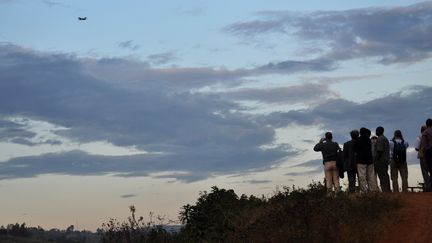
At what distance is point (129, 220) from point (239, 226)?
3.73 metres

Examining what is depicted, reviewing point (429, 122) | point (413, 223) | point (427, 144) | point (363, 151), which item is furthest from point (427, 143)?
point (413, 223)

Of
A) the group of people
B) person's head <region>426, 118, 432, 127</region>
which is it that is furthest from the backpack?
person's head <region>426, 118, 432, 127</region>

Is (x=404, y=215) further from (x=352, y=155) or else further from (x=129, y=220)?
(x=129, y=220)

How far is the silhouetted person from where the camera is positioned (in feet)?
63.7

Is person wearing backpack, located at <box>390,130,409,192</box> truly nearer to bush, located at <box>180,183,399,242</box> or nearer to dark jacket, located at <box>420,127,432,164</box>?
dark jacket, located at <box>420,127,432,164</box>

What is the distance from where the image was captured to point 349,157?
64.3 ft

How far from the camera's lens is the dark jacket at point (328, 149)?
19875mm

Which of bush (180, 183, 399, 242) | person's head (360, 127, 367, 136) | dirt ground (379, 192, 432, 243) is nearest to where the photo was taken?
dirt ground (379, 192, 432, 243)

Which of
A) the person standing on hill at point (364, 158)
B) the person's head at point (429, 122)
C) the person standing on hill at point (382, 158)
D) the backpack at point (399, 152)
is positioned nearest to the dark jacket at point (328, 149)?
the person standing on hill at point (364, 158)

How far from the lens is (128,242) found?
20078 mm

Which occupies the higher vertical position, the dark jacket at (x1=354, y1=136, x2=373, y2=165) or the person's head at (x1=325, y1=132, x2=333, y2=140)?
the person's head at (x1=325, y1=132, x2=333, y2=140)

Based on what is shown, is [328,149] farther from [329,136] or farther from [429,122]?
[429,122]

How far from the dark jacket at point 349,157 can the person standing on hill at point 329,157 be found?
10.8 inches

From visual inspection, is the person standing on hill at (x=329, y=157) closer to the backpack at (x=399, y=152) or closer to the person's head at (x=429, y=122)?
the backpack at (x=399, y=152)
